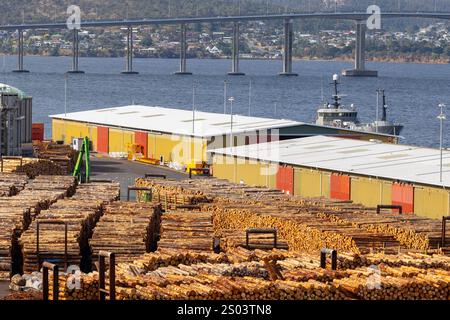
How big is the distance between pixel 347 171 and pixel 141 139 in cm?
2625

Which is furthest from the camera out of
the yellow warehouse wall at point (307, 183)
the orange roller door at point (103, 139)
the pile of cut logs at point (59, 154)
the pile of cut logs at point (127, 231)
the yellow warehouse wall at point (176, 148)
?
the orange roller door at point (103, 139)

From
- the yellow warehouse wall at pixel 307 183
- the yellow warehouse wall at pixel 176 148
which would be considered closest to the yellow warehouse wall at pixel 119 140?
the yellow warehouse wall at pixel 176 148

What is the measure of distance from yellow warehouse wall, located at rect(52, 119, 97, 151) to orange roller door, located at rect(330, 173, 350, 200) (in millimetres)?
31144

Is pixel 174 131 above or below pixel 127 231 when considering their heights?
above

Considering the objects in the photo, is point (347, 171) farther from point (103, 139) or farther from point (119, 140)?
point (103, 139)

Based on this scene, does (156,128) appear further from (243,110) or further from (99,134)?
(243,110)

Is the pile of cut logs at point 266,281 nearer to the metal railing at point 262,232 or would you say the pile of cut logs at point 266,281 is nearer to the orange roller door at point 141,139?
the metal railing at point 262,232

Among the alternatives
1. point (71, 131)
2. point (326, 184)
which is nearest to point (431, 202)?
point (326, 184)

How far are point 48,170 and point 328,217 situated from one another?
82.5 feet

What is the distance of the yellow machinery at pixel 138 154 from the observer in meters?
81.8

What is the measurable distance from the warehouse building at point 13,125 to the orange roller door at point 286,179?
17.0 metres

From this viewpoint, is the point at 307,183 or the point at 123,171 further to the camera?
the point at 123,171

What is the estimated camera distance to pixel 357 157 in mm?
65125
